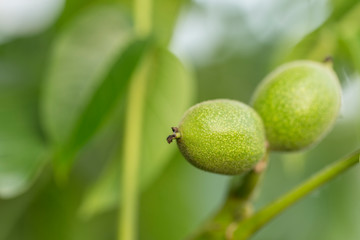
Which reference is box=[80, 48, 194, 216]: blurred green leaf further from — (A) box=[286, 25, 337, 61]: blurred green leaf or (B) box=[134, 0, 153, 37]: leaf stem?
(A) box=[286, 25, 337, 61]: blurred green leaf

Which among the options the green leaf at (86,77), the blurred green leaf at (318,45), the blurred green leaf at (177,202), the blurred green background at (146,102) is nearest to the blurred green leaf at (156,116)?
the blurred green background at (146,102)

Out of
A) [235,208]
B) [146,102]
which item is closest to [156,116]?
[146,102]

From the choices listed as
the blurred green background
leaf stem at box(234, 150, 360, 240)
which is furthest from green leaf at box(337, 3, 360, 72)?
leaf stem at box(234, 150, 360, 240)

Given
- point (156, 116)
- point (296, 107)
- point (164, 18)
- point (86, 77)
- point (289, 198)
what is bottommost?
point (289, 198)

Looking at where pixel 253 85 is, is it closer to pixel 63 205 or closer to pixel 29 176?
pixel 63 205

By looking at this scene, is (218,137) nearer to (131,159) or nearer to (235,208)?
(235,208)

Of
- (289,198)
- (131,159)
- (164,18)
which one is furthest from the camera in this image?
(164,18)

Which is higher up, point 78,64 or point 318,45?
point 78,64
